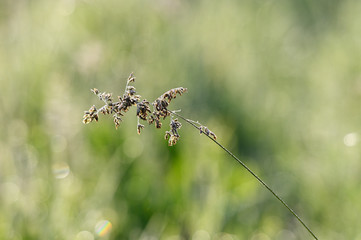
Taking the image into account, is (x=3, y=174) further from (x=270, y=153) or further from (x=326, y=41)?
(x=326, y=41)

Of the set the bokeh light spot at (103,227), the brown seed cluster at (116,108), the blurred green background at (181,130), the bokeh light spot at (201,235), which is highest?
the blurred green background at (181,130)

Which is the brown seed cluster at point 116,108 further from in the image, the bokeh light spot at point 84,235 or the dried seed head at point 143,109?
the bokeh light spot at point 84,235

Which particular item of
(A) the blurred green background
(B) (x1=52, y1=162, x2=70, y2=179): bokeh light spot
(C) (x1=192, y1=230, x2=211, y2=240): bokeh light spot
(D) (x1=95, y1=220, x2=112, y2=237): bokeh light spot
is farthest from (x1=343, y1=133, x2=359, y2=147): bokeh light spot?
(B) (x1=52, y1=162, x2=70, y2=179): bokeh light spot

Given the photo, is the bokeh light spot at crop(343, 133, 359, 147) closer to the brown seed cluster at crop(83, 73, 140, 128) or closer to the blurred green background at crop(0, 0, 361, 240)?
the blurred green background at crop(0, 0, 361, 240)

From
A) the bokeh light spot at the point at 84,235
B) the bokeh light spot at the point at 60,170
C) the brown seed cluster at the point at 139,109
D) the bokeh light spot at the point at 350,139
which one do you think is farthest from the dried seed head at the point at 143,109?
the bokeh light spot at the point at 350,139

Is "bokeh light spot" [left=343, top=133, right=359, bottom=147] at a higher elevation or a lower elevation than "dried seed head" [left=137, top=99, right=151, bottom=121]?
higher

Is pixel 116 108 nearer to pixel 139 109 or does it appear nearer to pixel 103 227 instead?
pixel 139 109

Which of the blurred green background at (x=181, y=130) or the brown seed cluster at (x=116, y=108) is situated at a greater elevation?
the blurred green background at (x=181, y=130)
